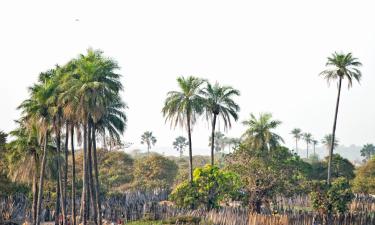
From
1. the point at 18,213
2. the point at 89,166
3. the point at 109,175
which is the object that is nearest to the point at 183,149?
the point at 109,175

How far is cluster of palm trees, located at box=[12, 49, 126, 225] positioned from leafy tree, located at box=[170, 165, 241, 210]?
32.4 feet

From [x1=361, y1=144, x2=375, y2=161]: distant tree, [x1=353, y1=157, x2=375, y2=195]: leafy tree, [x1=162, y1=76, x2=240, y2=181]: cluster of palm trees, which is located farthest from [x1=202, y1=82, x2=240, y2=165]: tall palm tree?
[x1=361, y1=144, x2=375, y2=161]: distant tree

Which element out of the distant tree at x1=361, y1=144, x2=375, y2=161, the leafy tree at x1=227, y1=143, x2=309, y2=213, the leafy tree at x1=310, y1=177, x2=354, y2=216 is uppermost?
the distant tree at x1=361, y1=144, x2=375, y2=161

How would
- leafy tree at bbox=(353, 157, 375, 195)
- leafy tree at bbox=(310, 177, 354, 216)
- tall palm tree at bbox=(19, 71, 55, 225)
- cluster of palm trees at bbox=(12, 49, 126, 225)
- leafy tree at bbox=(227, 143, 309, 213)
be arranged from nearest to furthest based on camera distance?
cluster of palm trees at bbox=(12, 49, 126, 225) → tall palm tree at bbox=(19, 71, 55, 225) → leafy tree at bbox=(310, 177, 354, 216) → leafy tree at bbox=(227, 143, 309, 213) → leafy tree at bbox=(353, 157, 375, 195)

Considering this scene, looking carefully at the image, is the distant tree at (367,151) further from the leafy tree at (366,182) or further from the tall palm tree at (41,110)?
the tall palm tree at (41,110)

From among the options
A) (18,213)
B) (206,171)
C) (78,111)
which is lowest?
(18,213)

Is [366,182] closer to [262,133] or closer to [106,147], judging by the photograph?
[262,133]

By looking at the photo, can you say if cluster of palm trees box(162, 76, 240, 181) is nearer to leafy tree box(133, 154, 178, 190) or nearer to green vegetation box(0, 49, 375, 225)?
green vegetation box(0, 49, 375, 225)

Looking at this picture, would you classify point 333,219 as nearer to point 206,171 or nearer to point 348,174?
point 206,171

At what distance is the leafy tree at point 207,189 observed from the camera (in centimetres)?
4666

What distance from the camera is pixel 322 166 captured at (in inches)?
3327

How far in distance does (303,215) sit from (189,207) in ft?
37.4

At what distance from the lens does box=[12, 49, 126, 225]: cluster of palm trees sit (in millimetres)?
36375

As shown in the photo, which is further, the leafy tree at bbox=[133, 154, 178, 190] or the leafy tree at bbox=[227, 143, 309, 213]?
the leafy tree at bbox=[133, 154, 178, 190]
